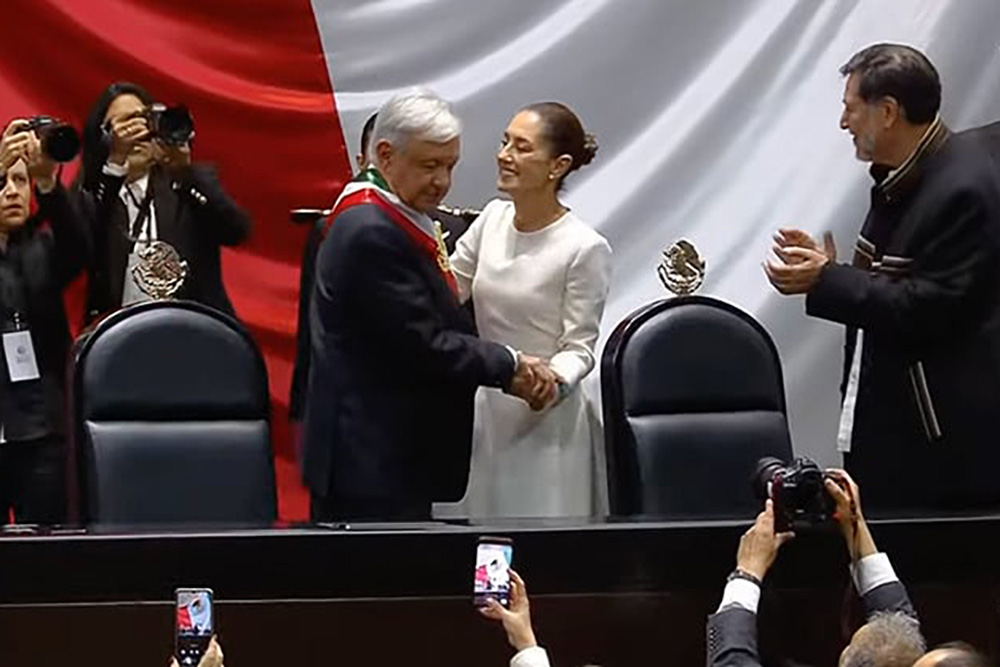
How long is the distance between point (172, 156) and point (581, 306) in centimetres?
A: 105

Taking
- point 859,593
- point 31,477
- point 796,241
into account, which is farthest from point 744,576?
point 31,477

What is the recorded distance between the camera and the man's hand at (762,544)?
122 inches

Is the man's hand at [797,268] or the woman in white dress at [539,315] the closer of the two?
the man's hand at [797,268]

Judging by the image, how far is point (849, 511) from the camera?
3176mm

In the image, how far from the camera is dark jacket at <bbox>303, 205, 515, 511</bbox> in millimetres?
3760

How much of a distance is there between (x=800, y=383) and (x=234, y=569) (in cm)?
233

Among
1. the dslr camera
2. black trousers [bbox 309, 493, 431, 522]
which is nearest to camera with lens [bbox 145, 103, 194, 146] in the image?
the dslr camera

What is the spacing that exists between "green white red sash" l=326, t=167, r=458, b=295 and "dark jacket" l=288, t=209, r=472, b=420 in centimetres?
62

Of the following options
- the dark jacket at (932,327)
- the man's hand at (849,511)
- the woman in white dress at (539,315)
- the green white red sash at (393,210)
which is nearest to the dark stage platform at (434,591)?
the man's hand at (849,511)

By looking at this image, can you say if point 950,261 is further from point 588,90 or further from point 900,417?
point 588,90

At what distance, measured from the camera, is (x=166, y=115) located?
456 centimetres

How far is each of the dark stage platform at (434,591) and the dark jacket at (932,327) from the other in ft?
1.89

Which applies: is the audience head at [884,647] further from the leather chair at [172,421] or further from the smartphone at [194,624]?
the leather chair at [172,421]

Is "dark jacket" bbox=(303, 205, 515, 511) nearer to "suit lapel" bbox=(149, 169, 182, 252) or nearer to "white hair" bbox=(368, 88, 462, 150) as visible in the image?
"white hair" bbox=(368, 88, 462, 150)
